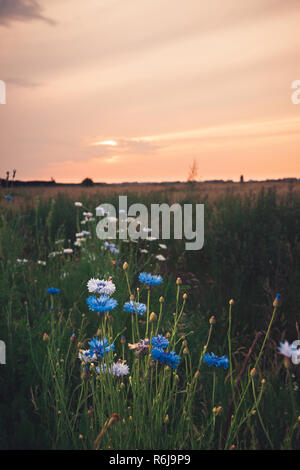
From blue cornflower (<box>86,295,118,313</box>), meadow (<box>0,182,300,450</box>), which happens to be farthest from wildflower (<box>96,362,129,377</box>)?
blue cornflower (<box>86,295,118,313</box>)

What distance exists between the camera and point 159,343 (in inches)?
61.1

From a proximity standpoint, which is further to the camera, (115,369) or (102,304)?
(115,369)

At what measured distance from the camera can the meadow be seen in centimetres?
151

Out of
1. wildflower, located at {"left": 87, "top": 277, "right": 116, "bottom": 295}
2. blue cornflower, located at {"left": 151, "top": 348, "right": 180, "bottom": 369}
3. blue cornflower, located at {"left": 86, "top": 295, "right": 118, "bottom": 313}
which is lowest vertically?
blue cornflower, located at {"left": 151, "top": 348, "right": 180, "bottom": 369}

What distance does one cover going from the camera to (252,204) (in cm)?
562

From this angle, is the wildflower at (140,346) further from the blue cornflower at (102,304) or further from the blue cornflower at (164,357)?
the blue cornflower at (102,304)

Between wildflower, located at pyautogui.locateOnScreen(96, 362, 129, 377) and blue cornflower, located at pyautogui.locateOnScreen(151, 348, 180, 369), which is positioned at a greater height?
blue cornflower, located at pyautogui.locateOnScreen(151, 348, 180, 369)

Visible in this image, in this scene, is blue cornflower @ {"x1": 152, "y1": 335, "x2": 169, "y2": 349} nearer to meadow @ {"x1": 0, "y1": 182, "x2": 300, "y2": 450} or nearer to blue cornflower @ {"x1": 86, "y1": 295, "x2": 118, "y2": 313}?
meadow @ {"x1": 0, "y1": 182, "x2": 300, "y2": 450}

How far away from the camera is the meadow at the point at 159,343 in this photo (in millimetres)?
1512

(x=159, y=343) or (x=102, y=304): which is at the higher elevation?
(x=102, y=304)

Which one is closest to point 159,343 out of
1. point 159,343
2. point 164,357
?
point 159,343

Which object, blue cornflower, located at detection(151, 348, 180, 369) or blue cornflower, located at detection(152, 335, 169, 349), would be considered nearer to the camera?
blue cornflower, located at detection(151, 348, 180, 369)

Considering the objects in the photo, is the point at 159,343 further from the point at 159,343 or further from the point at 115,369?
the point at 115,369

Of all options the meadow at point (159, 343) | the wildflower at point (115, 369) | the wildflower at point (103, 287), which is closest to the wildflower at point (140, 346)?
the meadow at point (159, 343)
